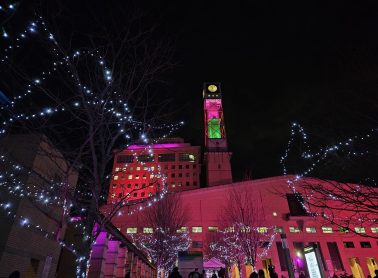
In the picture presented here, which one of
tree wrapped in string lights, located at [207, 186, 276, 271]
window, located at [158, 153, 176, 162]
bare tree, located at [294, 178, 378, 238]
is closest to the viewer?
bare tree, located at [294, 178, 378, 238]

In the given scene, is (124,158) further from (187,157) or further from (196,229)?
(196,229)

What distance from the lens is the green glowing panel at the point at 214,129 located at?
186ft

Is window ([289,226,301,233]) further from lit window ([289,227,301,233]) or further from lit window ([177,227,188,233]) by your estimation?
lit window ([177,227,188,233])

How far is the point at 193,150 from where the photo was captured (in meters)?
73.1

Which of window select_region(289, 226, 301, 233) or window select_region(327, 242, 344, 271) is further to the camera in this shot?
window select_region(289, 226, 301, 233)

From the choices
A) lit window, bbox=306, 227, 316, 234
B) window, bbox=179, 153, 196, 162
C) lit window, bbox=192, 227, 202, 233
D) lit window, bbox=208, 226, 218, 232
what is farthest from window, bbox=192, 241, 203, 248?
window, bbox=179, 153, 196, 162

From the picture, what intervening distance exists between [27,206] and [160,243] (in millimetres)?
11899

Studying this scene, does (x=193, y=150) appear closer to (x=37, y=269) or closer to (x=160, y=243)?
(x=160, y=243)

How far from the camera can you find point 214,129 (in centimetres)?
5753

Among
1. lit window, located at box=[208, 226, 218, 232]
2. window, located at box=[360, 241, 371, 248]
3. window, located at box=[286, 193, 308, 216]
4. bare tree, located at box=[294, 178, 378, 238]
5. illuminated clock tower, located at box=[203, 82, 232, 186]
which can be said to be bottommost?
bare tree, located at box=[294, 178, 378, 238]

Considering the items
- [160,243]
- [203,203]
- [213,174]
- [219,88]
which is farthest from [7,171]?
[219,88]

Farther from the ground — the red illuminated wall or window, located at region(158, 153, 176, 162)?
window, located at region(158, 153, 176, 162)

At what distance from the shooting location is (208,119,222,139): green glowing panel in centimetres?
5659

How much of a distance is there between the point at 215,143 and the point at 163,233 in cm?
3665
